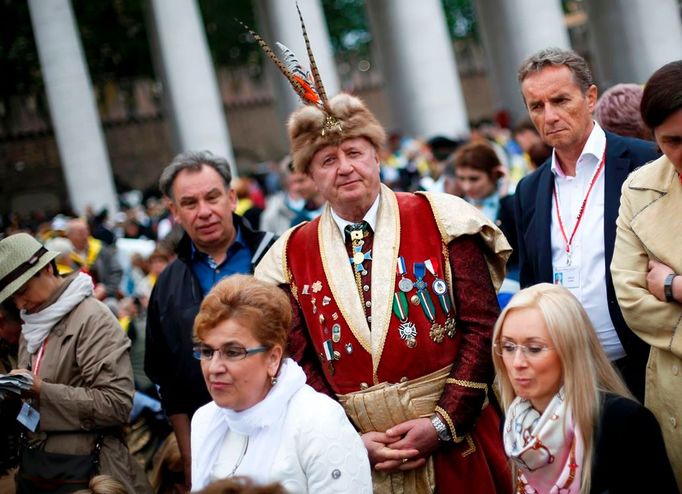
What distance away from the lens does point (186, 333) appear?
450 cm

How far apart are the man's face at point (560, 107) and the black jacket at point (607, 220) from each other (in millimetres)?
164

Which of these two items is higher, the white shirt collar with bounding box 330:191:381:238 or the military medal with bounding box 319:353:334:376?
the white shirt collar with bounding box 330:191:381:238

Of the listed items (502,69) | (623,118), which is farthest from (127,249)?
(502,69)

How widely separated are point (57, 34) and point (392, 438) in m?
17.1

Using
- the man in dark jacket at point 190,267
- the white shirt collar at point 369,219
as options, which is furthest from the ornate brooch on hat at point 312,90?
the man in dark jacket at point 190,267

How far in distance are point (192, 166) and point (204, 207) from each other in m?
0.26

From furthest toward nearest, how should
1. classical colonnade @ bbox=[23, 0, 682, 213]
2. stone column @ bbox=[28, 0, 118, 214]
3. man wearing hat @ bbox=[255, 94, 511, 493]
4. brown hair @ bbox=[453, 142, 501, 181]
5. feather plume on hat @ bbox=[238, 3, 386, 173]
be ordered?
classical colonnade @ bbox=[23, 0, 682, 213], stone column @ bbox=[28, 0, 118, 214], brown hair @ bbox=[453, 142, 501, 181], feather plume on hat @ bbox=[238, 3, 386, 173], man wearing hat @ bbox=[255, 94, 511, 493]

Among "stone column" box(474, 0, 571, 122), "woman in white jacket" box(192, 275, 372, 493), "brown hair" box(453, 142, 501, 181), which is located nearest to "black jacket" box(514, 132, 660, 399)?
"woman in white jacket" box(192, 275, 372, 493)

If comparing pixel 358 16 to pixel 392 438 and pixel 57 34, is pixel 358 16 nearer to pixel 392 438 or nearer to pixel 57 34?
pixel 57 34

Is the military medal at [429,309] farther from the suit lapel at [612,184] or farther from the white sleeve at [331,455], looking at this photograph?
the suit lapel at [612,184]

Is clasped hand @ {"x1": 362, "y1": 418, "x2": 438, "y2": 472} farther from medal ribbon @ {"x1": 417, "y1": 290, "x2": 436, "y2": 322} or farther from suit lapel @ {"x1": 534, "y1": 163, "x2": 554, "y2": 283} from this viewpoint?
suit lapel @ {"x1": 534, "y1": 163, "x2": 554, "y2": 283}

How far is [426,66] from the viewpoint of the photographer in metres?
20.8

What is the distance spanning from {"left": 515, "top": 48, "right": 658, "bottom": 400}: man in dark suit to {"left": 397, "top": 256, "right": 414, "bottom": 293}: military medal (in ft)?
2.21

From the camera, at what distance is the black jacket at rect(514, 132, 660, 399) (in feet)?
11.9
